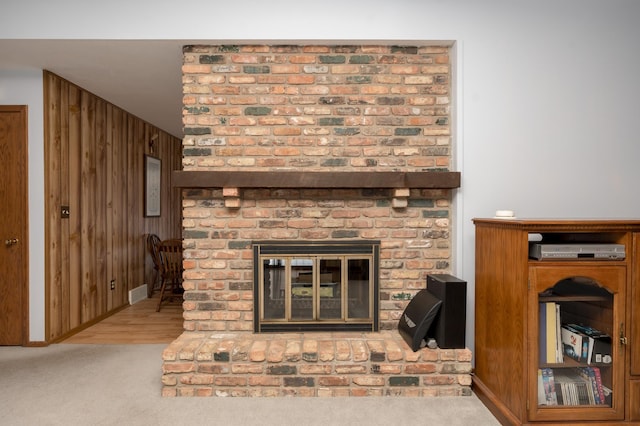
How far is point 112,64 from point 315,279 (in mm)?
2284

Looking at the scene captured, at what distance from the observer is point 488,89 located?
232 centimetres

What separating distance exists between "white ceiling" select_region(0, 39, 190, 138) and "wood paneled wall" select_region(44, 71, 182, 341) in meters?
0.21

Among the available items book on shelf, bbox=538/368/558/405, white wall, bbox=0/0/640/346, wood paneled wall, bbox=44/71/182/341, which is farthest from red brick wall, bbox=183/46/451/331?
wood paneled wall, bbox=44/71/182/341

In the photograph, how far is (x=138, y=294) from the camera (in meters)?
4.30

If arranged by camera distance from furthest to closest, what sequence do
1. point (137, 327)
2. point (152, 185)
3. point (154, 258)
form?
point (152, 185) < point (154, 258) < point (137, 327)

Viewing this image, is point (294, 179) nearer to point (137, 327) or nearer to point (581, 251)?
point (581, 251)

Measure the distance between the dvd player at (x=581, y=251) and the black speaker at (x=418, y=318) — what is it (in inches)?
24.6

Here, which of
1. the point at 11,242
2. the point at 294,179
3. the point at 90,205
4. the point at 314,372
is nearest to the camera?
the point at 314,372

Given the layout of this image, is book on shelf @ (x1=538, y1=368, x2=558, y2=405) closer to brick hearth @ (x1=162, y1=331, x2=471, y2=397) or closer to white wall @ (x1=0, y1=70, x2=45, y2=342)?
brick hearth @ (x1=162, y1=331, x2=471, y2=397)

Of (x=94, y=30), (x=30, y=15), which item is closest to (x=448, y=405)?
(x=94, y=30)

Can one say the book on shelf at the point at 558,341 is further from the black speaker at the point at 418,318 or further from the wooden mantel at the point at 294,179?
the wooden mantel at the point at 294,179

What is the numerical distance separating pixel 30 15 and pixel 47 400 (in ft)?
7.96

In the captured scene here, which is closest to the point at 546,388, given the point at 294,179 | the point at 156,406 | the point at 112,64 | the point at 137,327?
the point at 294,179

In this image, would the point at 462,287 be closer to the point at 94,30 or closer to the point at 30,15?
the point at 94,30
